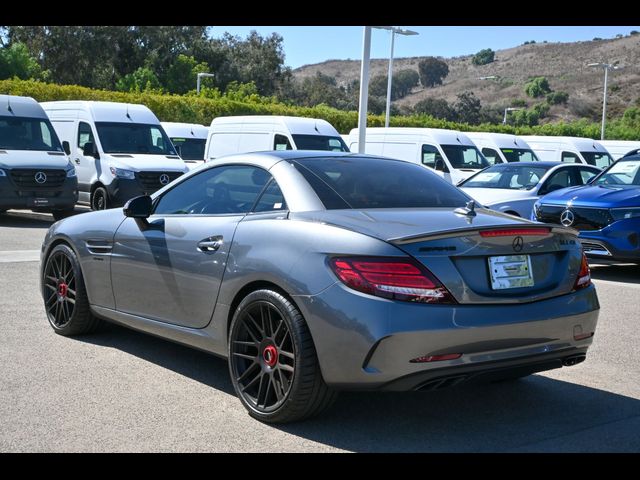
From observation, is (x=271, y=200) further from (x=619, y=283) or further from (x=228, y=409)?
(x=619, y=283)

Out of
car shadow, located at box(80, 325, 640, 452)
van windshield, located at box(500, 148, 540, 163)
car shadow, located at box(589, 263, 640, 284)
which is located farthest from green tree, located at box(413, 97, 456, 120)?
car shadow, located at box(80, 325, 640, 452)

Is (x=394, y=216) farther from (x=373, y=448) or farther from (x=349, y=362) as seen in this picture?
(x=373, y=448)

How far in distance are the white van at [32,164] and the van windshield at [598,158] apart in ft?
50.8

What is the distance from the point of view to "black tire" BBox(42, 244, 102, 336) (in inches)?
263

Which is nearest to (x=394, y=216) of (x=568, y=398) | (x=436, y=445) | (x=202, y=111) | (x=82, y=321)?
(x=436, y=445)

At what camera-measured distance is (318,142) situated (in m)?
20.8

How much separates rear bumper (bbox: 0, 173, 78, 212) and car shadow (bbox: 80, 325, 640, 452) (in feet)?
36.6

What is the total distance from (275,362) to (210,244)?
0.94 m

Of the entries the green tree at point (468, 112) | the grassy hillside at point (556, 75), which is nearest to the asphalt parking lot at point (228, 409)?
the green tree at point (468, 112)

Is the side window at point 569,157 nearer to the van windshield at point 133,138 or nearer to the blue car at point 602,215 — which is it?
the van windshield at point 133,138

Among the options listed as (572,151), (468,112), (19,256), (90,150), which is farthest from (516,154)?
(468,112)

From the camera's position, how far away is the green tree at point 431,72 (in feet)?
447

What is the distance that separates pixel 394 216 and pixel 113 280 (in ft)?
7.46

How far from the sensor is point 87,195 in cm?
1875
